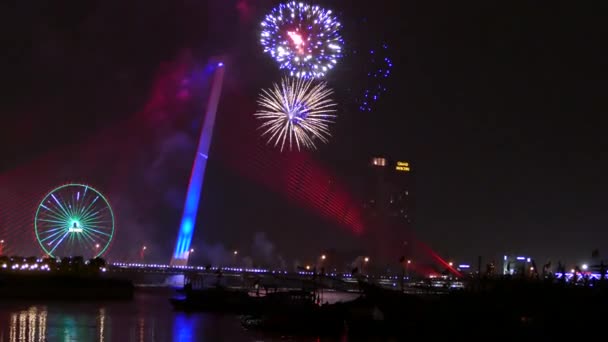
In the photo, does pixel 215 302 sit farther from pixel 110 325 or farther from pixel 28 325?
pixel 28 325

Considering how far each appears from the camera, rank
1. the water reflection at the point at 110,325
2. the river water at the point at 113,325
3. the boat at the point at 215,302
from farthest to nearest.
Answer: the boat at the point at 215,302 → the river water at the point at 113,325 → the water reflection at the point at 110,325

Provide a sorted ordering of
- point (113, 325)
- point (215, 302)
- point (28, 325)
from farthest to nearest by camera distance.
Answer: point (215, 302) → point (113, 325) → point (28, 325)

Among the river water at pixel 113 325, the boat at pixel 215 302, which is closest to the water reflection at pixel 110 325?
the river water at pixel 113 325

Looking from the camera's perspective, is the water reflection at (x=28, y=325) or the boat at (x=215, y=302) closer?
the water reflection at (x=28, y=325)

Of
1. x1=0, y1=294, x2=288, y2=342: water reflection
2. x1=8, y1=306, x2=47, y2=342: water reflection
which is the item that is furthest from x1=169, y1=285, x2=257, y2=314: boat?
x1=8, y1=306, x2=47, y2=342: water reflection

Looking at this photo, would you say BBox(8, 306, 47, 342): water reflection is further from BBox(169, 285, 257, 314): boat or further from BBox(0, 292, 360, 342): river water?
BBox(169, 285, 257, 314): boat

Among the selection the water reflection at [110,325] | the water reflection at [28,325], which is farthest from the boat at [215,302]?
the water reflection at [28,325]

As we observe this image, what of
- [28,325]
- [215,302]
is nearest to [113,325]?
[28,325]

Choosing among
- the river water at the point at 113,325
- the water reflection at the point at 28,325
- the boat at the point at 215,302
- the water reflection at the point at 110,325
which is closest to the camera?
the water reflection at the point at 28,325

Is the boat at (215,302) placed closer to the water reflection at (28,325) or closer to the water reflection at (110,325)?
the water reflection at (110,325)
